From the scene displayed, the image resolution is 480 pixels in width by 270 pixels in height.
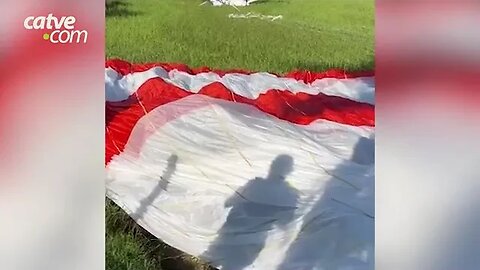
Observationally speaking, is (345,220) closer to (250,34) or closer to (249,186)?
(249,186)

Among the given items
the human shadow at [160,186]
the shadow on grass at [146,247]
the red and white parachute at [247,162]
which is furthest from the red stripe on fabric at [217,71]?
the shadow on grass at [146,247]

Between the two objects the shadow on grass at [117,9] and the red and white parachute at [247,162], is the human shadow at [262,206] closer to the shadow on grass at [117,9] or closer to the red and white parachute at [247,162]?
the red and white parachute at [247,162]

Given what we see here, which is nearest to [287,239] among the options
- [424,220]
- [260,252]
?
[260,252]

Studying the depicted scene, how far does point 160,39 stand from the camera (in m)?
2.12

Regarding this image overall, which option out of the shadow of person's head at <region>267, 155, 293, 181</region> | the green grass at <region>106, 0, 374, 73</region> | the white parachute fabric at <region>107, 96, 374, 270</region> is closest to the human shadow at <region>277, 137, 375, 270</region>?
the white parachute fabric at <region>107, 96, 374, 270</region>

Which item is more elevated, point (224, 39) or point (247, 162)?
point (224, 39)

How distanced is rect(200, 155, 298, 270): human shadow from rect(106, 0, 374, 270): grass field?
20 cm

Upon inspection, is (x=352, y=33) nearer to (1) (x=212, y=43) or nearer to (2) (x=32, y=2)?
(1) (x=212, y=43)

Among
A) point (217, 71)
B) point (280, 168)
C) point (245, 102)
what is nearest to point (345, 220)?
point (280, 168)

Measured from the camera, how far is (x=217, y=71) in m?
2.13

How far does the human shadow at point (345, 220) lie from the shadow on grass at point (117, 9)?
643 millimetres

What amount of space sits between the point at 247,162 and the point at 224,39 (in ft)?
1.01

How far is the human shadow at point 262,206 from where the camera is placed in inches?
82.6

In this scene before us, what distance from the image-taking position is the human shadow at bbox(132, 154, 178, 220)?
212 centimetres
